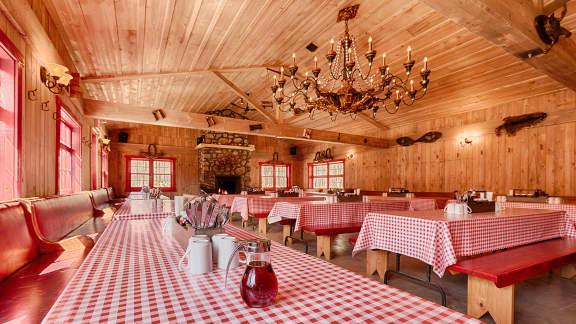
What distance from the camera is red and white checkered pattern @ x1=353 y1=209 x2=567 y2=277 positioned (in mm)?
2154

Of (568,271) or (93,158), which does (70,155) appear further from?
(568,271)

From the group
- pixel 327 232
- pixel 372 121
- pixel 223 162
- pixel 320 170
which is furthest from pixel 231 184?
pixel 327 232

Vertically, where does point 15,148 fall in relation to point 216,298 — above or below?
above

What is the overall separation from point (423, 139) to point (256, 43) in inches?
214

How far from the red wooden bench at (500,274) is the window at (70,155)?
564 centimetres

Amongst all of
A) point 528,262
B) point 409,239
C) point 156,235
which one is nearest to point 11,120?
point 156,235

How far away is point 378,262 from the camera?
3.06 meters

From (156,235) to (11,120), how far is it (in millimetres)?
1967

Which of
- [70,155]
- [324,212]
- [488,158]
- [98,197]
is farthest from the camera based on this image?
[488,158]

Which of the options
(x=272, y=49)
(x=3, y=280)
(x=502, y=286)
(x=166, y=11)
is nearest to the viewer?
(x=3, y=280)

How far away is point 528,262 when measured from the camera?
84.5 inches

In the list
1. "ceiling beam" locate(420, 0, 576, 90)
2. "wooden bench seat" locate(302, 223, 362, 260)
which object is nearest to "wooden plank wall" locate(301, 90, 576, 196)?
"ceiling beam" locate(420, 0, 576, 90)

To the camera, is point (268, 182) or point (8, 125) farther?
point (268, 182)

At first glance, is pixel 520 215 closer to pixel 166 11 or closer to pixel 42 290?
pixel 42 290
